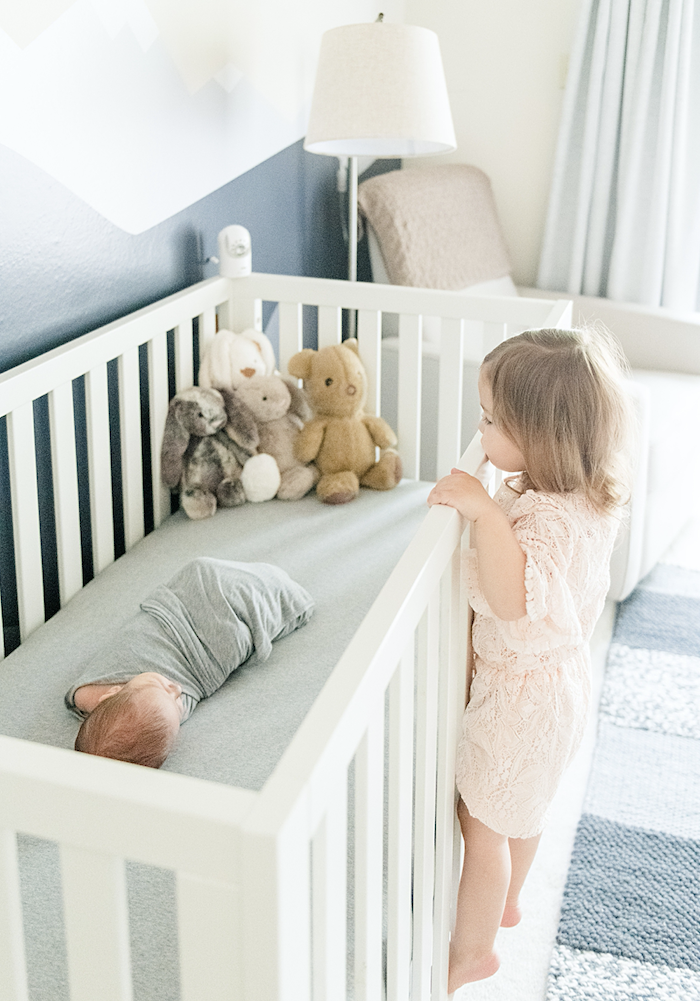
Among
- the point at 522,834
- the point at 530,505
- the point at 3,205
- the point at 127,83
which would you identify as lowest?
the point at 522,834

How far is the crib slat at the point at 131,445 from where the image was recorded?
5.60 ft

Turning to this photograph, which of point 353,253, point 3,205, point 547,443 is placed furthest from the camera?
point 353,253

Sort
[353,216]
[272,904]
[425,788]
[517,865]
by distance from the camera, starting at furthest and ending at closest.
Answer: [353,216] < [517,865] < [425,788] < [272,904]

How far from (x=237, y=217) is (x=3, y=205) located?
79 centimetres

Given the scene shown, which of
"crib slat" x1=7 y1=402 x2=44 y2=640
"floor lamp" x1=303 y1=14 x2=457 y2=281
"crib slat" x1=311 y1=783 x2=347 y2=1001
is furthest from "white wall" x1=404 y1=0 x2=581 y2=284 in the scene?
"crib slat" x1=311 y1=783 x2=347 y2=1001

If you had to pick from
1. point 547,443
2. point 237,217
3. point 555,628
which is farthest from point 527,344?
point 237,217

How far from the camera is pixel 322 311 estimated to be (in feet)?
6.84

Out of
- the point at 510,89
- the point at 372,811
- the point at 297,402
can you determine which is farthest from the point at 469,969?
the point at 510,89

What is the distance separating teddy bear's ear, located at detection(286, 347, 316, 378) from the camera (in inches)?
77.6

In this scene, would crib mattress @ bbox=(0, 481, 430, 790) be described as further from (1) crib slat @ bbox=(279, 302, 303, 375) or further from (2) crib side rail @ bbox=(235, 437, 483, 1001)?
(1) crib slat @ bbox=(279, 302, 303, 375)

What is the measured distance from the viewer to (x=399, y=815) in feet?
2.74

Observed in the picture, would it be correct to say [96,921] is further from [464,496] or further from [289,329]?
[289,329]

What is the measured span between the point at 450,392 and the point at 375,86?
26.0 inches

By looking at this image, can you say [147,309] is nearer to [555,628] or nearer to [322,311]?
[322,311]
